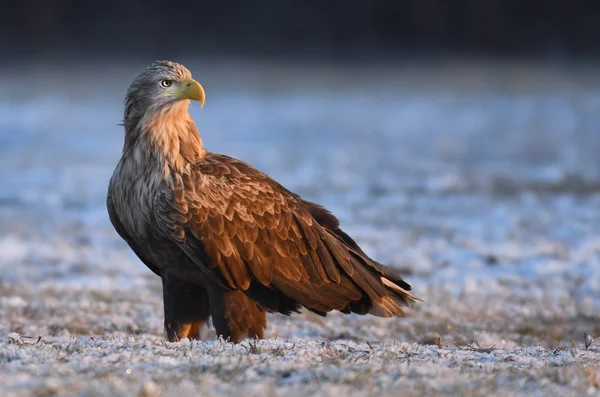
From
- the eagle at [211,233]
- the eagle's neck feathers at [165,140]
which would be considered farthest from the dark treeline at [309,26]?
the eagle's neck feathers at [165,140]

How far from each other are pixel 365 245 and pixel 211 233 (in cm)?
719

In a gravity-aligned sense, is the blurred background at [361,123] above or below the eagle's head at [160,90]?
above

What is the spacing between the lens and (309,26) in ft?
229

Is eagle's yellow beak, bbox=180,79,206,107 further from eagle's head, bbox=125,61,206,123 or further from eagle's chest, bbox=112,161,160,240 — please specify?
eagle's chest, bbox=112,161,160,240

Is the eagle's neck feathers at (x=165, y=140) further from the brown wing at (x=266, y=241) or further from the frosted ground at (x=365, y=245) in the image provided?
the frosted ground at (x=365, y=245)

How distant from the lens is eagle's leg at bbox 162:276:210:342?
812 centimetres

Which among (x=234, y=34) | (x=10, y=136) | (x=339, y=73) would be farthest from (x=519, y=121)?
(x=234, y=34)

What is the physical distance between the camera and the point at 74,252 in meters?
14.4

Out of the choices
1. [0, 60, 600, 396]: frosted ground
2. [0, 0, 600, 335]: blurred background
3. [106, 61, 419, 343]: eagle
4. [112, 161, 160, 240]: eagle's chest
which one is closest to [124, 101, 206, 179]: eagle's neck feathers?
[106, 61, 419, 343]: eagle

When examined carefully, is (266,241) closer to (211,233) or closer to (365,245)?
(211,233)

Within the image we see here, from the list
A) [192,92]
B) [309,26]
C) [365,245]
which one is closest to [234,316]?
[192,92]

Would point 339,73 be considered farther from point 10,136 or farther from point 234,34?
point 10,136

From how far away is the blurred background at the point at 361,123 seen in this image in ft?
46.8

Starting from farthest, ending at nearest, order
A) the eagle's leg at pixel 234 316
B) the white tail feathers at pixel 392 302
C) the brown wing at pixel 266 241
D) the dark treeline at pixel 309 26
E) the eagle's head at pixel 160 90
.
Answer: the dark treeline at pixel 309 26 < the white tail feathers at pixel 392 302 < the eagle's head at pixel 160 90 < the eagle's leg at pixel 234 316 < the brown wing at pixel 266 241
